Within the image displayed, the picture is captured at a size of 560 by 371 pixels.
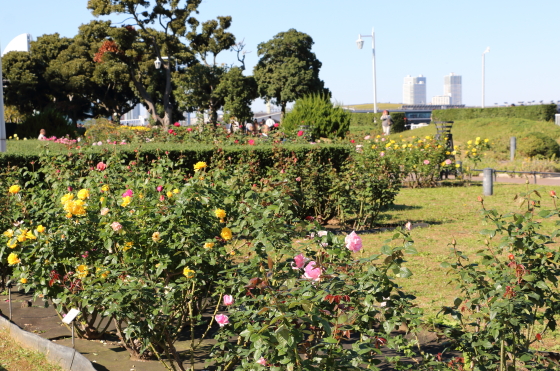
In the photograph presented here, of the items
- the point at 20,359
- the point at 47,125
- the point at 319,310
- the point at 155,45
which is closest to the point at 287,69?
the point at 155,45

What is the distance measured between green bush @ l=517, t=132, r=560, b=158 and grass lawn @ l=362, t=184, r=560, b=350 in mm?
5849

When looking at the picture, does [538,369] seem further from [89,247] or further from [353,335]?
[89,247]

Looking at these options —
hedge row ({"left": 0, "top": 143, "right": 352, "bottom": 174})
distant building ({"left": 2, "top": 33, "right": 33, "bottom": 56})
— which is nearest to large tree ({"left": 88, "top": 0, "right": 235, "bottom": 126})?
distant building ({"left": 2, "top": 33, "right": 33, "bottom": 56})

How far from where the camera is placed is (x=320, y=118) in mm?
15281

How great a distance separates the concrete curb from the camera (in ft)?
11.6

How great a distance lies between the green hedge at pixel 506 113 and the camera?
31188 millimetres

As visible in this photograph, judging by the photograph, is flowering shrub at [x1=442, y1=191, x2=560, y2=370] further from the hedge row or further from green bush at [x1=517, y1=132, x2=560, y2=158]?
green bush at [x1=517, y1=132, x2=560, y2=158]

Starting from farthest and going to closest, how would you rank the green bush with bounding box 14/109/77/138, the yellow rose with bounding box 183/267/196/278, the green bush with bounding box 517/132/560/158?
the green bush with bounding box 14/109/77/138, the green bush with bounding box 517/132/560/158, the yellow rose with bounding box 183/267/196/278

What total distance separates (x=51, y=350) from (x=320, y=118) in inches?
476

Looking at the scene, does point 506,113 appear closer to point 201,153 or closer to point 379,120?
point 379,120

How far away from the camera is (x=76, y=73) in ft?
139

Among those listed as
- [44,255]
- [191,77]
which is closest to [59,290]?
[44,255]

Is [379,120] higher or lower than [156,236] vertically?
higher

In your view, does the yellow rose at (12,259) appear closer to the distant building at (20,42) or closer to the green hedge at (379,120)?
the green hedge at (379,120)
